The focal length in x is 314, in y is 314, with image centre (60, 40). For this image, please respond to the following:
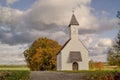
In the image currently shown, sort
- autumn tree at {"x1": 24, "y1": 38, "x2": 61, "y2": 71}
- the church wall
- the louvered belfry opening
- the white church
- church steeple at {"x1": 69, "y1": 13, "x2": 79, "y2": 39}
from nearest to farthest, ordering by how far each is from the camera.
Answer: the louvered belfry opening < the white church < the church wall < church steeple at {"x1": 69, "y1": 13, "x2": 79, "y2": 39} < autumn tree at {"x1": 24, "y1": 38, "x2": 61, "y2": 71}

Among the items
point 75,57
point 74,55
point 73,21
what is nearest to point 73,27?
point 73,21

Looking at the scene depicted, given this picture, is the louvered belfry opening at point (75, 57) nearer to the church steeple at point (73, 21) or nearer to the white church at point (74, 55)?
the white church at point (74, 55)

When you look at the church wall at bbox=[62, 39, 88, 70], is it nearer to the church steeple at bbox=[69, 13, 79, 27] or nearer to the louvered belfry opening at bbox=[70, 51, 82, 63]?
the louvered belfry opening at bbox=[70, 51, 82, 63]

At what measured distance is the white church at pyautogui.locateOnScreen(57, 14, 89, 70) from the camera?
79.8 m

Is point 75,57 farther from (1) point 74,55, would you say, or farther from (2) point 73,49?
(2) point 73,49

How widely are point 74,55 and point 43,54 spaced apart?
12.2 meters

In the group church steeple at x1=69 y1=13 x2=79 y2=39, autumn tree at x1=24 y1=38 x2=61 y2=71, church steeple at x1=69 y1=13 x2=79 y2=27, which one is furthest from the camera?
autumn tree at x1=24 y1=38 x2=61 y2=71

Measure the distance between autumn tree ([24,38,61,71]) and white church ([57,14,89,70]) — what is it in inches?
338

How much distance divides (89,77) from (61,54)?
48.5 m

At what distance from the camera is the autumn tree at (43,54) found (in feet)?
290

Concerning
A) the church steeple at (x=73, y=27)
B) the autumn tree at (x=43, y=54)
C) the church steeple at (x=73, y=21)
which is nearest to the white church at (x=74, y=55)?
the church steeple at (x=73, y=27)

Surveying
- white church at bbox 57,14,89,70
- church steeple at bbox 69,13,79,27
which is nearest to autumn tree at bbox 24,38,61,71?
white church at bbox 57,14,89,70

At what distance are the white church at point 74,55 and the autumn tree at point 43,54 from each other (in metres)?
8.59

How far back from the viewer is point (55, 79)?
112ft
